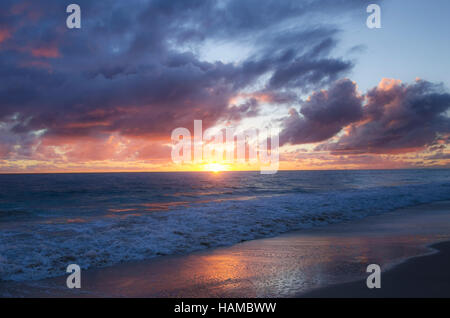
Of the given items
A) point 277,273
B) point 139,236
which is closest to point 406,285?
point 277,273

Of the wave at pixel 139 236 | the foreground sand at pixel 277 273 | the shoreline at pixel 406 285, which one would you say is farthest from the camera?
the wave at pixel 139 236

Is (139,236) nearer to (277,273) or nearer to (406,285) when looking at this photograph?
(277,273)

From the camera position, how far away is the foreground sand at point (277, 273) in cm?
589

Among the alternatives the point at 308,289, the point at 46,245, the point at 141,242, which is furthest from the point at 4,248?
the point at 308,289

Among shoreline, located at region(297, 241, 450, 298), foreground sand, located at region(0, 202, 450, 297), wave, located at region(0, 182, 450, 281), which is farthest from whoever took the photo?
wave, located at region(0, 182, 450, 281)

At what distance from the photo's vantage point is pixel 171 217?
1565cm

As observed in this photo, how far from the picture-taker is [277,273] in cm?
686

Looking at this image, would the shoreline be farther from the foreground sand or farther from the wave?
the wave

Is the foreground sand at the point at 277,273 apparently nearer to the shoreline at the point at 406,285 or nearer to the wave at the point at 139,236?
the shoreline at the point at 406,285

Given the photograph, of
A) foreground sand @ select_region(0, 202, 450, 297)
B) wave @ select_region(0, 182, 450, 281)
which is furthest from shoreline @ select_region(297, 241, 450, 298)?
wave @ select_region(0, 182, 450, 281)

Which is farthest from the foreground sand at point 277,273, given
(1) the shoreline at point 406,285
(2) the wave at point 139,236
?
(2) the wave at point 139,236

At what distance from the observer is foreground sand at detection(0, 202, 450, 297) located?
5.89 meters

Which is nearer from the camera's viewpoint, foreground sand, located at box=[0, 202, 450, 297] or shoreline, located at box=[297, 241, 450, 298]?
shoreline, located at box=[297, 241, 450, 298]
